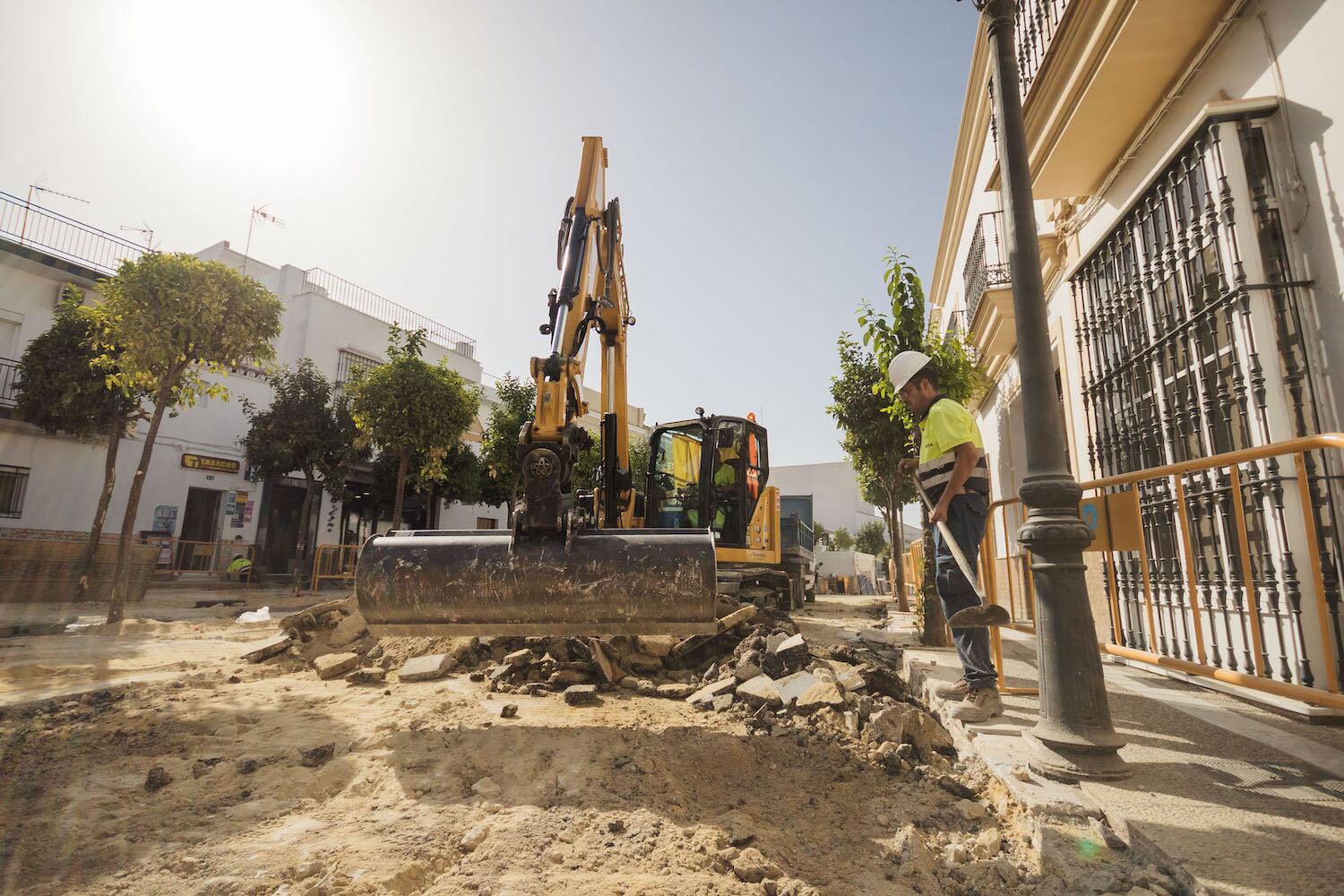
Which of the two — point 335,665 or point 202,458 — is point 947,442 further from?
point 202,458

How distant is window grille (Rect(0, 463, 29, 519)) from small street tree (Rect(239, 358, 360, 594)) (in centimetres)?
475

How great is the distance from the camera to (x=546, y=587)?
366 cm

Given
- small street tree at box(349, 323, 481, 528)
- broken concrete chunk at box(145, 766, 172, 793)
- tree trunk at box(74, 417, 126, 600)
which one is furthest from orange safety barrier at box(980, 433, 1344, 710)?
tree trunk at box(74, 417, 126, 600)

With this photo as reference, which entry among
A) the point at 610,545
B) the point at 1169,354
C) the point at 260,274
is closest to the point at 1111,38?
the point at 1169,354

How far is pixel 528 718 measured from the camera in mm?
4309

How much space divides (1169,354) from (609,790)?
5145mm

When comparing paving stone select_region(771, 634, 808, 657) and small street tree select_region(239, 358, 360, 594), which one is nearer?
paving stone select_region(771, 634, 808, 657)

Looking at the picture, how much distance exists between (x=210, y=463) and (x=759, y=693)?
2061cm

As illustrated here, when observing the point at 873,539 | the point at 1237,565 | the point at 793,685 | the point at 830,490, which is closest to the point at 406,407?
the point at 793,685

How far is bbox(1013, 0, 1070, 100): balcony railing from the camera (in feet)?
20.5

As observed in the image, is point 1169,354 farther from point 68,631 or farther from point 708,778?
point 68,631

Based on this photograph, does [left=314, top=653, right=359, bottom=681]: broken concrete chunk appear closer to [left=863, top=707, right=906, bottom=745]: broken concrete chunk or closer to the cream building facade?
[left=863, top=707, right=906, bottom=745]: broken concrete chunk

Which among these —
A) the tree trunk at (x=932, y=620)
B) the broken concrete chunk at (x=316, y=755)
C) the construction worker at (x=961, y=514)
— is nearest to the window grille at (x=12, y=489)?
the broken concrete chunk at (x=316, y=755)

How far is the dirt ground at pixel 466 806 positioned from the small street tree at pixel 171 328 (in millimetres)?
6626
